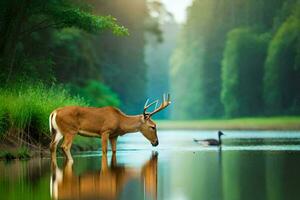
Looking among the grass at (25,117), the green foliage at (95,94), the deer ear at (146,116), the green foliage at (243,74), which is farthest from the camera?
the green foliage at (243,74)

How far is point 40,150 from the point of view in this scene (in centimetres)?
1989

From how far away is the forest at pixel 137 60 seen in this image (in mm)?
23953

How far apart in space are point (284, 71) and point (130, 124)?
55.9m

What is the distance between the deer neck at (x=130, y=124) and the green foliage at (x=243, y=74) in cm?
5908

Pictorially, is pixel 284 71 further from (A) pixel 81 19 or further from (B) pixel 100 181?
(B) pixel 100 181

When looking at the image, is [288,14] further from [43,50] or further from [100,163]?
[100,163]

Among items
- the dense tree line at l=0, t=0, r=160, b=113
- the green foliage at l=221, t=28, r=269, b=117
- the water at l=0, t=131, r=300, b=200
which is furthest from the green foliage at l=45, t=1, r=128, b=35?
the green foliage at l=221, t=28, r=269, b=117

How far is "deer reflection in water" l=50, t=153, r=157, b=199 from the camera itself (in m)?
11.0

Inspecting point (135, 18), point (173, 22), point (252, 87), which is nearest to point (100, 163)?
point (135, 18)

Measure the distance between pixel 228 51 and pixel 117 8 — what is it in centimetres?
1564

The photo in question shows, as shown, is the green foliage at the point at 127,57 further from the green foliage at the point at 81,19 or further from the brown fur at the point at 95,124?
the brown fur at the point at 95,124

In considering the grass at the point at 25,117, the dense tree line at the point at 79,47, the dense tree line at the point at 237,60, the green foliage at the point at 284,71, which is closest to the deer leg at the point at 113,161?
the grass at the point at 25,117

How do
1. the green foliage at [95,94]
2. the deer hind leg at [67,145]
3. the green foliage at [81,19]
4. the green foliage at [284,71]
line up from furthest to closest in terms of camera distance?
the green foliage at [284,71] → the green foliage at [95,94] → the green foliage at [81,19] → the deer hind leg at [67,145]

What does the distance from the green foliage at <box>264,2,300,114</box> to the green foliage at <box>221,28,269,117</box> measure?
2591 millimetres
